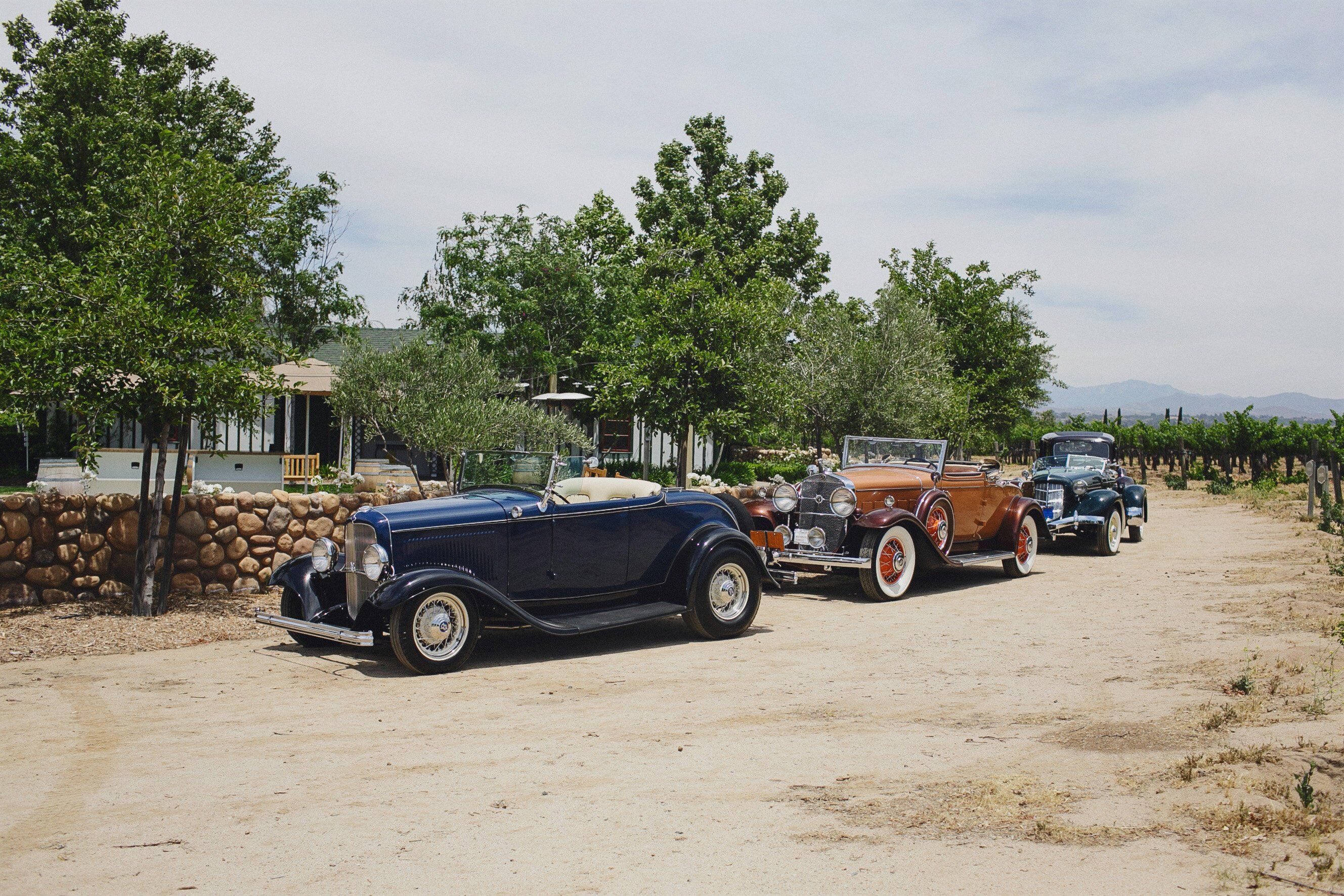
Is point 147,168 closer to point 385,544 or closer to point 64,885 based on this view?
point 385,544

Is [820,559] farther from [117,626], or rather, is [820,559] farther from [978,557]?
[117,626]

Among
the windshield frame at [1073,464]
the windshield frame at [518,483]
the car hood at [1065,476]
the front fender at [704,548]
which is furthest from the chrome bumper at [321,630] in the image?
the windshield frame at [1073,464]

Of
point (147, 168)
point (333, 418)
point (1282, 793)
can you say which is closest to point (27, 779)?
point (1282, 793)

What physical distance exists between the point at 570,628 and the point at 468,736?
2032mm

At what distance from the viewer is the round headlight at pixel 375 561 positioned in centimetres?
693

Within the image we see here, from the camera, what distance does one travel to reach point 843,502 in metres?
10.6

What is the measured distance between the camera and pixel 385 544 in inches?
278

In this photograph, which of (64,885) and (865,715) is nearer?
(64,885)

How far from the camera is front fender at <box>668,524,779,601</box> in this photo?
827 cm

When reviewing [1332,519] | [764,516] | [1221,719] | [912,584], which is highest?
[764,516]

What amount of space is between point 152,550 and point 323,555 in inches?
94.5

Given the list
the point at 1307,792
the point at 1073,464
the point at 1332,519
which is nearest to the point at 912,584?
the point at 1073,464

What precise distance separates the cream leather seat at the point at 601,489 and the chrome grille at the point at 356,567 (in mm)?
1557

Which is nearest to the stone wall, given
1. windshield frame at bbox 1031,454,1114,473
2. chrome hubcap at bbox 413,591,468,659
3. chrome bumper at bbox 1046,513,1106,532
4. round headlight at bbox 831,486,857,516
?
chrome hubcap at bbox 413,591,468,659
